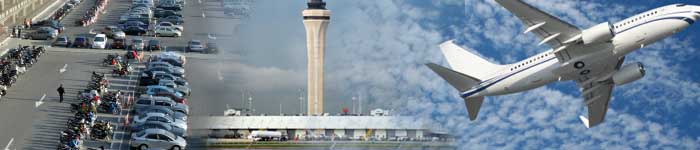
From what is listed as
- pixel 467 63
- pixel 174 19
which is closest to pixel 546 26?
pixel 467 63

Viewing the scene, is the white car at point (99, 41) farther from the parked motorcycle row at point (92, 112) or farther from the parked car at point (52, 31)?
the parked motorcycle row at point (92, 112)

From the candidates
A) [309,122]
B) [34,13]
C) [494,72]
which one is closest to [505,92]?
[494,72]

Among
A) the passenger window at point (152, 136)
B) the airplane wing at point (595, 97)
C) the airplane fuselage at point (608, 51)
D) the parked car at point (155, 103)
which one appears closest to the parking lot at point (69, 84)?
the parked car at point (155, 103)

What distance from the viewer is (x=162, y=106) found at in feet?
203

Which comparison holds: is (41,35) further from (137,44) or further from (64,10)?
(64,10)

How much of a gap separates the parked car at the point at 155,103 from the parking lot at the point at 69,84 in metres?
0.47

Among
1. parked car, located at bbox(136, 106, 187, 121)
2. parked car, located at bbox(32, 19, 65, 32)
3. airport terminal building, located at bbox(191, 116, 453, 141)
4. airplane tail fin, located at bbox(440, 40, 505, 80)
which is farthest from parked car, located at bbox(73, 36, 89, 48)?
airplane tail fin, located at bbox(440, 40, 505, 80)

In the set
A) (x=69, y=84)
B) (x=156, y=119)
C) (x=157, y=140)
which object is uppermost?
(x=69, y=84)

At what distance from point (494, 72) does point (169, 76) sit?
13.0 m

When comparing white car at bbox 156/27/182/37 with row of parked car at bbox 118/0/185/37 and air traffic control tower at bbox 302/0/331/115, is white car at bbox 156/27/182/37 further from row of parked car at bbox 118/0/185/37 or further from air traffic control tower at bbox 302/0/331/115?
air traffic control tower at bbox 302/0/331/115

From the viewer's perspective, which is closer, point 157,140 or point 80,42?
point 157,140

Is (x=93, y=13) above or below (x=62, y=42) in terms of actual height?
above

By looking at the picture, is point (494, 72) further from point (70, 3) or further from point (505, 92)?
point (70, 3)

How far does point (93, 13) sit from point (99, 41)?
36.8ft
